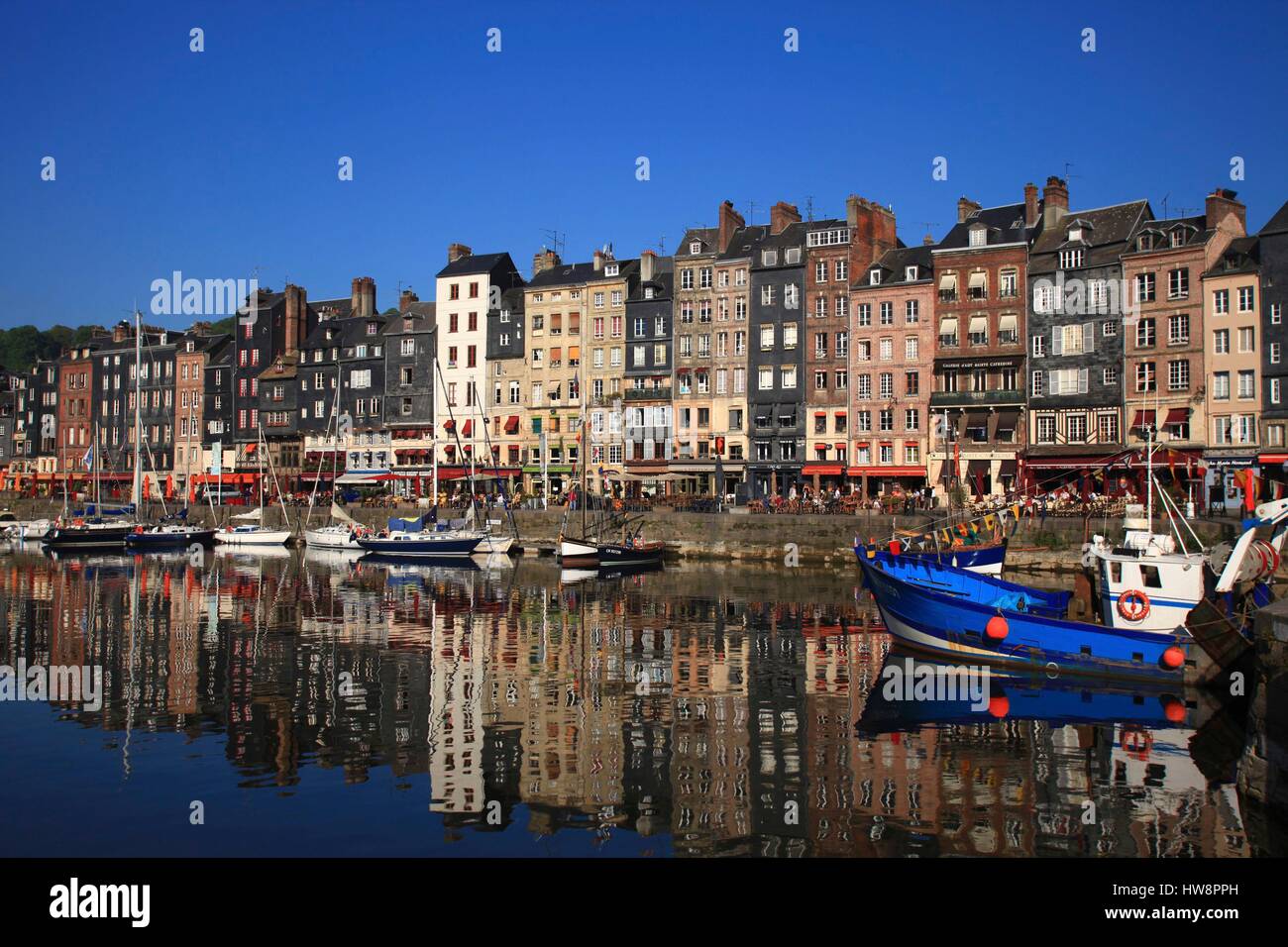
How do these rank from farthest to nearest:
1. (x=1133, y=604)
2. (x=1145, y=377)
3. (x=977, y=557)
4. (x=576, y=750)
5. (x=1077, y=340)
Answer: (x=1077, y=340), (x=1145, y=377), (x=977, y=557), (x=1133, y=604), (x=576, y=750)

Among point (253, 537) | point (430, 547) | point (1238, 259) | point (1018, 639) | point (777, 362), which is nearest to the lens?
point (1018, 639)

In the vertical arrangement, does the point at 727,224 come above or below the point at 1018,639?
above

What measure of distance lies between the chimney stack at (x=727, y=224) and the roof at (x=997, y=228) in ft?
51.1

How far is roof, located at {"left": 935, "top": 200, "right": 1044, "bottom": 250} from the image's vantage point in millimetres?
65688

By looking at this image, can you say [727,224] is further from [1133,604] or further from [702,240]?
[1133,604]

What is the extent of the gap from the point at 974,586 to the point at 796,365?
44906mm

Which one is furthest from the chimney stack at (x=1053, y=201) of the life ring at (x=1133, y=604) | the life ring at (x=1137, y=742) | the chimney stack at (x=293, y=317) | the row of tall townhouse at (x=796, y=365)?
the chimney stack at (x=293, y=317)

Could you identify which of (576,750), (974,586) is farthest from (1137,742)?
(576,750)

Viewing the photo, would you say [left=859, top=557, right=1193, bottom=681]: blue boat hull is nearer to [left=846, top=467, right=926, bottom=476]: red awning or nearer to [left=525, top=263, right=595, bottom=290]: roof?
[left=846, top=467, right=926, bottom=476]: red awning

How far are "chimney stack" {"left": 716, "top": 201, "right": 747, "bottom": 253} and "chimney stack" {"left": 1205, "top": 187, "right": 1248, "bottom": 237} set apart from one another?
31006mm

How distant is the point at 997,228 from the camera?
66812 millimetres

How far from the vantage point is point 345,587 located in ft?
160

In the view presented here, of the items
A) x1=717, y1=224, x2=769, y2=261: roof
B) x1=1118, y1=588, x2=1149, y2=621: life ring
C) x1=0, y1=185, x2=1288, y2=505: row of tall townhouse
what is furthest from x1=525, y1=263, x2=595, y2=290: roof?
x1=1118, y1=588, x2=1149, y2=621: life ring

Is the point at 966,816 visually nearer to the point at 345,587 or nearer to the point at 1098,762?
the point at 1098,762
